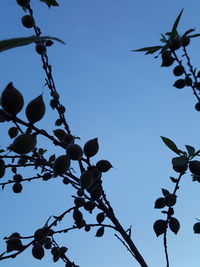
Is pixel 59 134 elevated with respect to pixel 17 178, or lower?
lower

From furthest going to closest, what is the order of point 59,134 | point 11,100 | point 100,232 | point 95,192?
1. point 100,232
2. point 59,134
3. point 95,192
4. point 11,100

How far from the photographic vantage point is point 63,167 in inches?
77.4

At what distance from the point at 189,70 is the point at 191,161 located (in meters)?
1.42

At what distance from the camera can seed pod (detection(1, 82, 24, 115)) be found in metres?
1.46

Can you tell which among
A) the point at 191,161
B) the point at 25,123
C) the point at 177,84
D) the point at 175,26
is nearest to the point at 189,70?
the point at 177,84

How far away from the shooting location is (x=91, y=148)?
2.07 meters

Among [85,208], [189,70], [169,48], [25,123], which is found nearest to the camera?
[25,123]

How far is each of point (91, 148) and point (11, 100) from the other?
0.75m

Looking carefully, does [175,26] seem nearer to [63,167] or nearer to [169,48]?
[169,48]

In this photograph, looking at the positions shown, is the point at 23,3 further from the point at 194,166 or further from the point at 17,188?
the point at 194,166

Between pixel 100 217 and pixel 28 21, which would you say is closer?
pixel 100 217

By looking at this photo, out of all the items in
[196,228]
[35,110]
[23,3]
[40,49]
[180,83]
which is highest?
[23,3]

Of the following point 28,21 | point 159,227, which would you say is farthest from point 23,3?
point 159,227

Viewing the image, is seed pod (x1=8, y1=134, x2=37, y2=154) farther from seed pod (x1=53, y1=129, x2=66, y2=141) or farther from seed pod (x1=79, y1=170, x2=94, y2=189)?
seed pod (x1=53, y1=129, x2=66, y2=141)
